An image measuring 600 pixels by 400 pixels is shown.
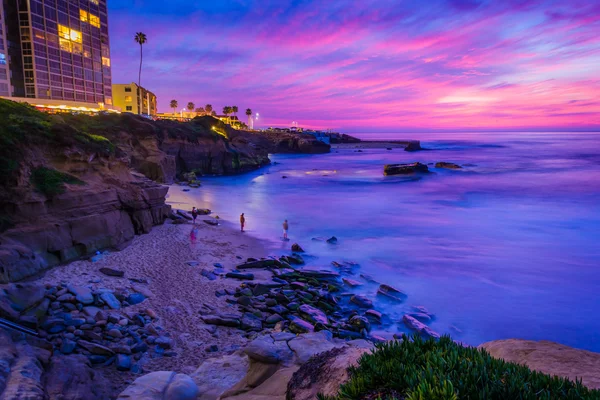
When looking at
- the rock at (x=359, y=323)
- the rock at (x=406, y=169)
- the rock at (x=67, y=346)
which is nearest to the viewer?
the rock at (x=67, y=346)

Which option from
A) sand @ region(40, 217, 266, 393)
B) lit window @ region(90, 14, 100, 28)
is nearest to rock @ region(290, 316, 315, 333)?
sand @ region(40, 217, 266, 393)

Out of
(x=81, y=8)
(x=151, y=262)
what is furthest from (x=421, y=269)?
(x=81, y=8)

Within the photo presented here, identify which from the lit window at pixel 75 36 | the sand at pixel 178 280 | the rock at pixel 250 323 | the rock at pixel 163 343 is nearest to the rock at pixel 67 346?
the sand at pixel 178 280

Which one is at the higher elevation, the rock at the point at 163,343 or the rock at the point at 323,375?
the rock at the point at 323,375

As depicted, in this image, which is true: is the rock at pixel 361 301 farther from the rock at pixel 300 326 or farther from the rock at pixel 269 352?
the rock at pixel 269 352

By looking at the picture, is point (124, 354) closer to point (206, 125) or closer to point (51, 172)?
point (51, 172)

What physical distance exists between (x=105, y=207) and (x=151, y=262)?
369cm

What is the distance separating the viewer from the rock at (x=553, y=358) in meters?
5.32

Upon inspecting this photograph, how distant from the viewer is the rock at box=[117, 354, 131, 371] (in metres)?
8.20

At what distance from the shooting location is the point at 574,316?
14133 mm

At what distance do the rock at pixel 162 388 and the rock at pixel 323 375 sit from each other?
2.36 metres

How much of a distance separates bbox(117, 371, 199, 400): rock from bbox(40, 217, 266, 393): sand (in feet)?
4.09

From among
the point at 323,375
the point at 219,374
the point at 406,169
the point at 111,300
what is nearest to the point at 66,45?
the point at 406,169

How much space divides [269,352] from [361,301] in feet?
24.4
